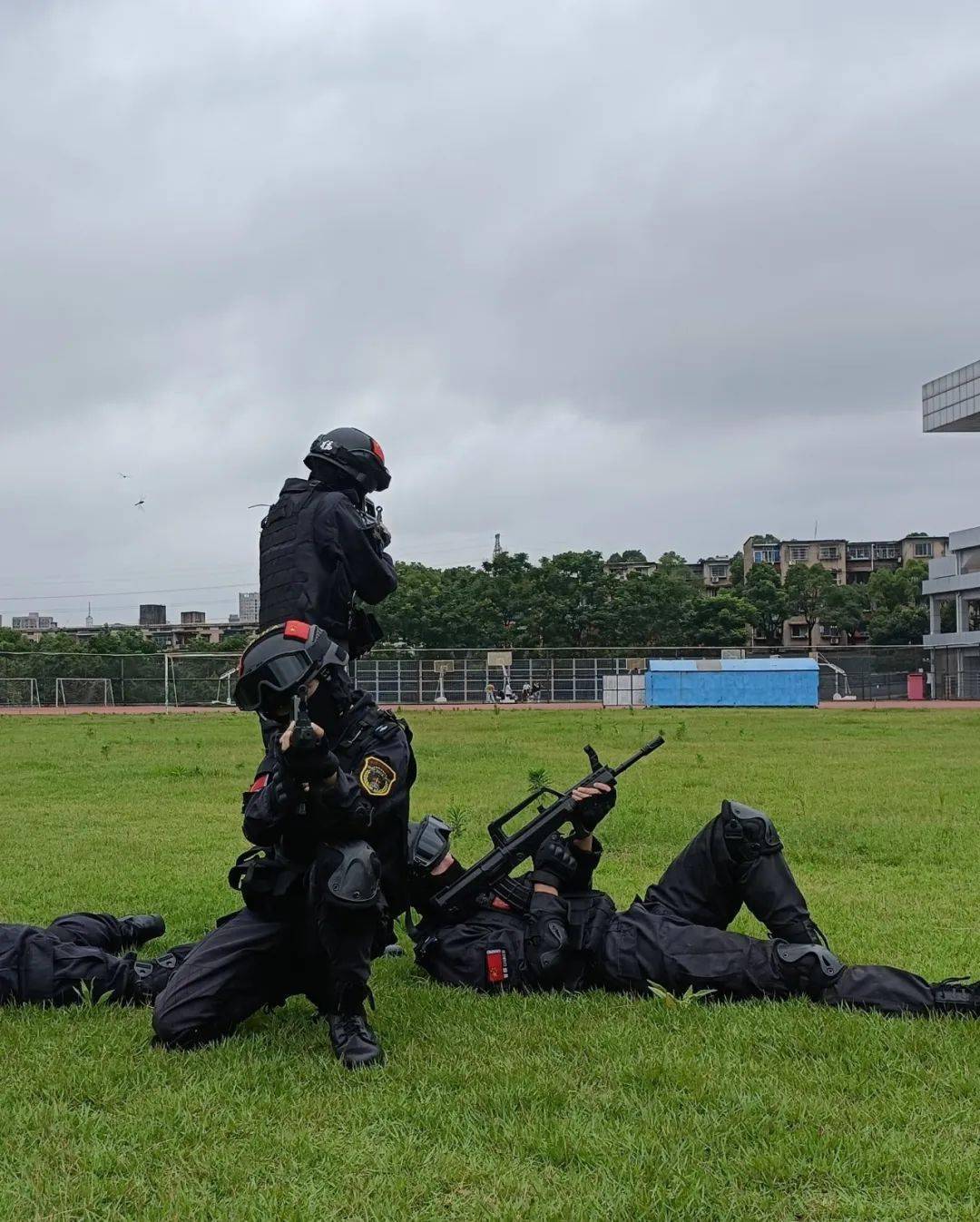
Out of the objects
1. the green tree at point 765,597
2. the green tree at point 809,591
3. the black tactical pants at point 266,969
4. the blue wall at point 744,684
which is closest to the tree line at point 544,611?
the green tree at point 765,597

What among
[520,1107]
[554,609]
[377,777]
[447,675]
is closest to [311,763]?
[377,777]

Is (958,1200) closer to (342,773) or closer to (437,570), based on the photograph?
(342,773)

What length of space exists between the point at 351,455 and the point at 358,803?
7.09 feet

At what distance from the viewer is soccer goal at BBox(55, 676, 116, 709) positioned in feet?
142

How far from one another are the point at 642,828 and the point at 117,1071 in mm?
5954

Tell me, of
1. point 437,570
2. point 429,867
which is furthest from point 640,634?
point 429,867

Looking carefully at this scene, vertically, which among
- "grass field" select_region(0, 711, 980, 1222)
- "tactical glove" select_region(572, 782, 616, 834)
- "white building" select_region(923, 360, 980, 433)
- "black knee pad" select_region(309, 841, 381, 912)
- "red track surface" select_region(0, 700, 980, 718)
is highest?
"white building" select_region(923, 360, 980, 433)

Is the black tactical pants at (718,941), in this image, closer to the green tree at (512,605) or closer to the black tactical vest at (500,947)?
the black tactical vest at (500,947)

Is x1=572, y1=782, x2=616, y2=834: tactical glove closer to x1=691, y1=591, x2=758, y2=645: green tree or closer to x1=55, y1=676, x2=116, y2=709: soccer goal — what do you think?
x1=55, y1=676, x2=116, y2=709: soccer goal

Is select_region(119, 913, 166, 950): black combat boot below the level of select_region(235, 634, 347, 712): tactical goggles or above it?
below

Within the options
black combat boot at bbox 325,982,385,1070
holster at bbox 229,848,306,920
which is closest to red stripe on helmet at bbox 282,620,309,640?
holster at bbox 229,848,306,920

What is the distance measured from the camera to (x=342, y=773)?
3.90 m

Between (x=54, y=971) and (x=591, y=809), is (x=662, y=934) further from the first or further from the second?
(x=54, y=971)

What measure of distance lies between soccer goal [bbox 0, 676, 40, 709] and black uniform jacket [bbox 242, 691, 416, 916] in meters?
42.4
